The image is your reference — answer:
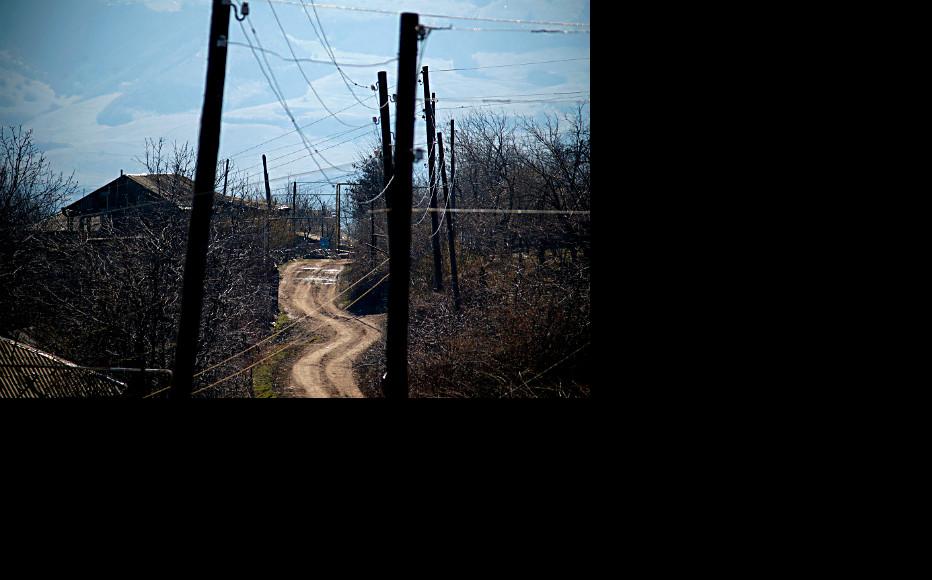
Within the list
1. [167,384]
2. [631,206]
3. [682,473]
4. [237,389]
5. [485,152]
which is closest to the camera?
[682,473]

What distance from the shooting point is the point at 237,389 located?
60.4 feet

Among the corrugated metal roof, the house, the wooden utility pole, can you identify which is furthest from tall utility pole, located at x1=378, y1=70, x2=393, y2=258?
the corrugated metal roof

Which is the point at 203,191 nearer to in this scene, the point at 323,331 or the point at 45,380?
the point at 45,380

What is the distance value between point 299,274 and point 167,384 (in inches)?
776

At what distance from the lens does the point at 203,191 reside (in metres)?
6.73

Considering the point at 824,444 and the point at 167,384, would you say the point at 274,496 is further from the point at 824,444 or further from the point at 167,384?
the point at 167,384

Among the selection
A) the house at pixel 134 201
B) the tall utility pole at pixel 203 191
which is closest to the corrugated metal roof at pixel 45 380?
the house at pixel 134 201

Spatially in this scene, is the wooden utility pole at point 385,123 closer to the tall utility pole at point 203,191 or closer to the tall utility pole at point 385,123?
the tall utility pole at point 385,123

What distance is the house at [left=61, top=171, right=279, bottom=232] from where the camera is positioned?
20953 millimetres

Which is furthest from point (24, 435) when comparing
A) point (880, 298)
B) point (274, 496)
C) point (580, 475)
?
point (880, 298)

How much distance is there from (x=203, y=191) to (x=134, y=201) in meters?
26.6

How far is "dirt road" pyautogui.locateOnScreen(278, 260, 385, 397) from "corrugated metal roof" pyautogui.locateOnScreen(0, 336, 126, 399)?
5.95 meters

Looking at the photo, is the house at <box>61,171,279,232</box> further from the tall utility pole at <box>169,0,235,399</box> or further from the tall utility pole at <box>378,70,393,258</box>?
the tall utility pole at <box>169,0,235,399</box>

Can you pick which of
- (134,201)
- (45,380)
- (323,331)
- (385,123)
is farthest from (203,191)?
(134,201)
